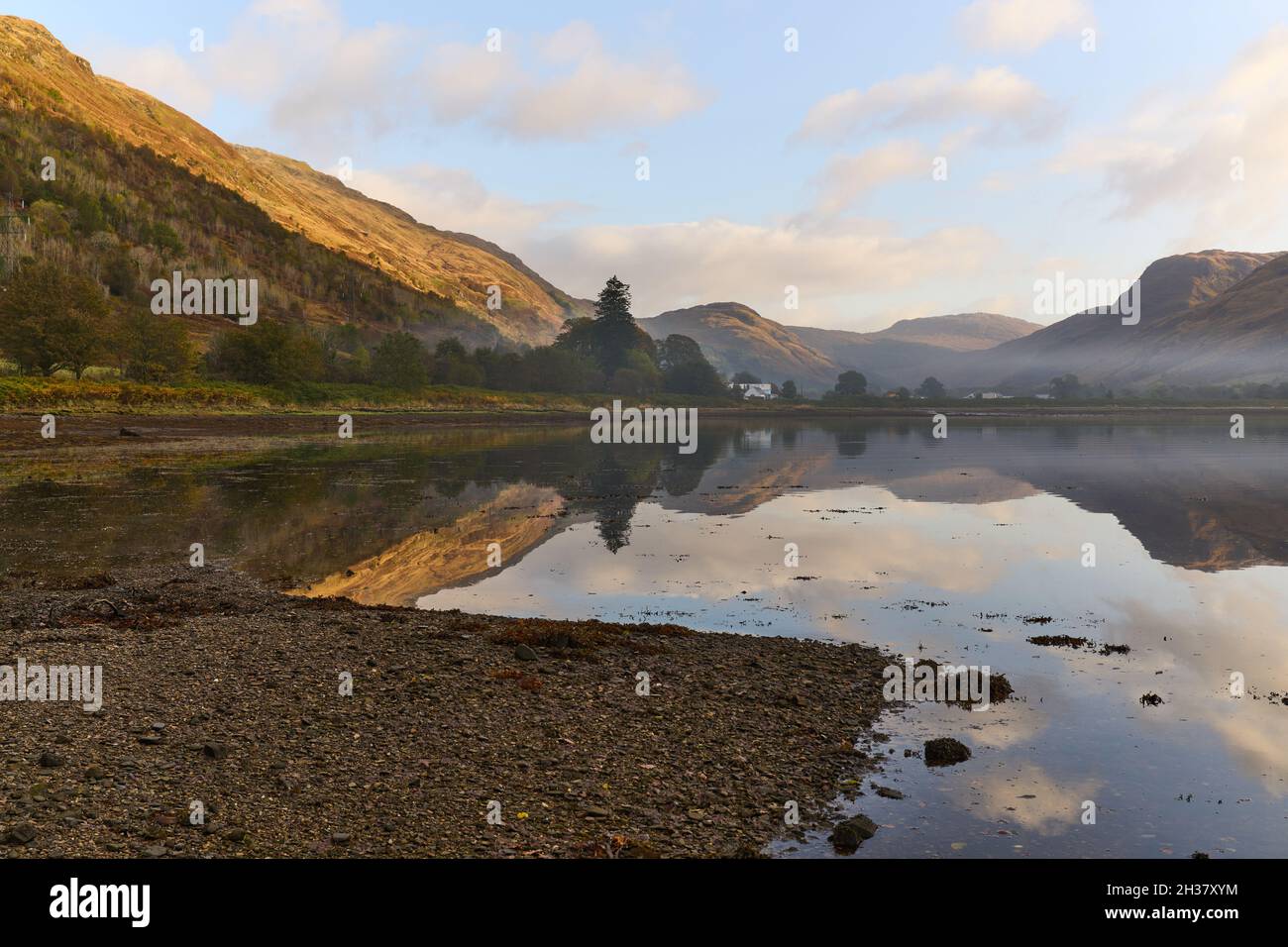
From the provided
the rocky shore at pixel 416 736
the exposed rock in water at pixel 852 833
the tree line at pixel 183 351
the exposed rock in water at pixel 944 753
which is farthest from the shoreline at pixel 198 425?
the exposed rock in water at pixel 852 833

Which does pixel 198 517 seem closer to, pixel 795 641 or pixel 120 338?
pixel 795 641

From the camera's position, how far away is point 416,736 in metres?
14.2

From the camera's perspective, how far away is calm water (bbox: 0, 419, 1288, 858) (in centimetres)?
1321

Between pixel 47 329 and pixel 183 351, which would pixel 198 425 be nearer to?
pixel 47 329

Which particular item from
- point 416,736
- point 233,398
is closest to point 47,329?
point 233,398

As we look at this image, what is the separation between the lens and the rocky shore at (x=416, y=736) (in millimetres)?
10836

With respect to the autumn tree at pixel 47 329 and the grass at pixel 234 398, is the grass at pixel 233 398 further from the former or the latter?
the autumn tree at pixel 47 329

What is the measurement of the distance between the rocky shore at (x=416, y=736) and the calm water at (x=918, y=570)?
1.71 meters

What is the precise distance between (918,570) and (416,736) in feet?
74.5

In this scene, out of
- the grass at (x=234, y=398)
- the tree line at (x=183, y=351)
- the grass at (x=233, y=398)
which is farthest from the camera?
the tree line at (x=183, y=351)
